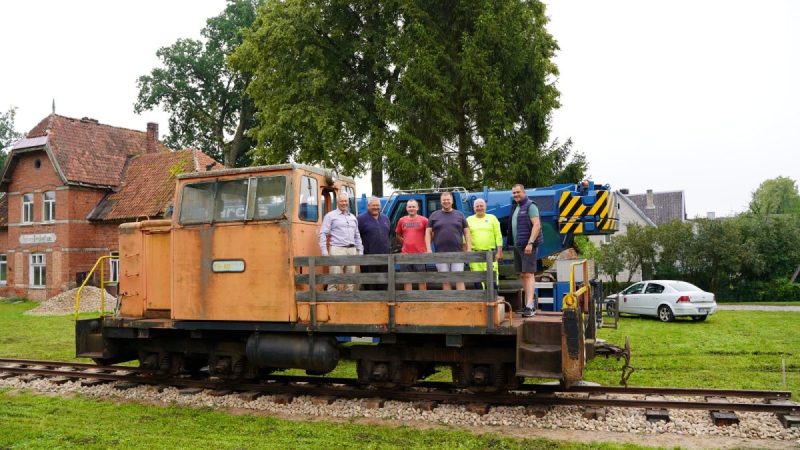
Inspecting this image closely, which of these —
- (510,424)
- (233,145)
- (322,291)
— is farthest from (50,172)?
(510,424)

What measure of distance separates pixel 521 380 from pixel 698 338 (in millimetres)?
8939

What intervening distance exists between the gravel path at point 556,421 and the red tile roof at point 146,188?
22.0 m

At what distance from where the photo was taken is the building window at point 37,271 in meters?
32.6

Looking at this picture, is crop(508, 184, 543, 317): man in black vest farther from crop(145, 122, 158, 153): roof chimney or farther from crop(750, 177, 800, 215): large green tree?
crop(750, 177, 800, 215): large green tree

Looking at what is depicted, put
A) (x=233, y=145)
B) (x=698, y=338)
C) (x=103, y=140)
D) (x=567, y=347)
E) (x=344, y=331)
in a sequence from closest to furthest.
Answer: (x=567, y=347) < (x=344, y=331) < (x=698, y=338) < (x=103, y=140) < (x=233, y=145)

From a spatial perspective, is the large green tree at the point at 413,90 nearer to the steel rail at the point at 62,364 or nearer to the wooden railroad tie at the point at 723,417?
the steel rail at the point at 62,364

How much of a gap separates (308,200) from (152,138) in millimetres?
30770

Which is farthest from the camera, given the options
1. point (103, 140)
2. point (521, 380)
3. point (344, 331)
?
point (103, 140)

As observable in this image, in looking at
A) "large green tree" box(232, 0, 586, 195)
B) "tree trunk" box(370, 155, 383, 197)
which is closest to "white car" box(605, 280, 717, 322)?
"large green tree" box(232, 0, 586, 195)

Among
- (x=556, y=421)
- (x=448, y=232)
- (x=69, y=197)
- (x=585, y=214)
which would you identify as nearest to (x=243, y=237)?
(x=448, y=232)

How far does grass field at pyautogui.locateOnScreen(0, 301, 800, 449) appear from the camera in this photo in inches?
269

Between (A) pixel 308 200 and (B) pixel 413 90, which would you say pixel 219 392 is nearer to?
(A) pixel 308 200

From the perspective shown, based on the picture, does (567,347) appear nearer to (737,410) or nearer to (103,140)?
(737,410)

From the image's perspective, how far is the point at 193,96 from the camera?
139ft
